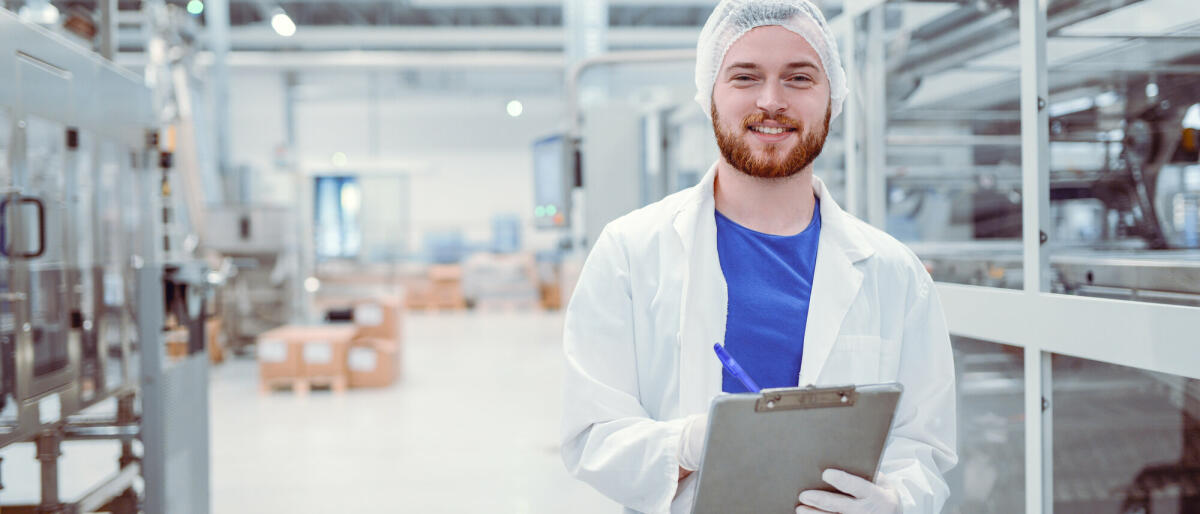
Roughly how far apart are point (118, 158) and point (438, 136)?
459 inches

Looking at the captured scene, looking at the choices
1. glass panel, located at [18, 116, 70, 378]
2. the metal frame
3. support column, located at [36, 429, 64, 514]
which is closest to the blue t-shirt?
the metal frame

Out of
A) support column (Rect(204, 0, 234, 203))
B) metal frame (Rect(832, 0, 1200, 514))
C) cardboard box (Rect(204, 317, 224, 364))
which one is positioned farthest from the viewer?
support column (Rect(204, 0, 234, 203))

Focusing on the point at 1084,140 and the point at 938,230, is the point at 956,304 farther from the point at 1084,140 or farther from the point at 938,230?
the point at 938,230

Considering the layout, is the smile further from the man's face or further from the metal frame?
the metal frame

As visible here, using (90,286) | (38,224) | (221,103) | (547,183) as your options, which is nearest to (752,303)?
(38,224)

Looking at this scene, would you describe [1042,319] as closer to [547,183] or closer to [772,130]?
[772,130]

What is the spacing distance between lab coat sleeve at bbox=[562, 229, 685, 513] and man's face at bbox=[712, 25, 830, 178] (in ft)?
0.83

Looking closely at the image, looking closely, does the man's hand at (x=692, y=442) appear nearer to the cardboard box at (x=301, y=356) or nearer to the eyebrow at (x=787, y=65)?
the eyebrow at (x=787, y=65)

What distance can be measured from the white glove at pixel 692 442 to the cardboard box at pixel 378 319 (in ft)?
18.1

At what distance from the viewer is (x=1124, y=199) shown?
3572mm

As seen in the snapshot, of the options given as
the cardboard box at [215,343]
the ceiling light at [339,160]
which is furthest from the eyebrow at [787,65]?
the ceiling light at [339,160]

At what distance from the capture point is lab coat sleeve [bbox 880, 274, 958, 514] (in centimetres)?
114

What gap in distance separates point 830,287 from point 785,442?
295mm

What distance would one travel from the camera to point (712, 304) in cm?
118
